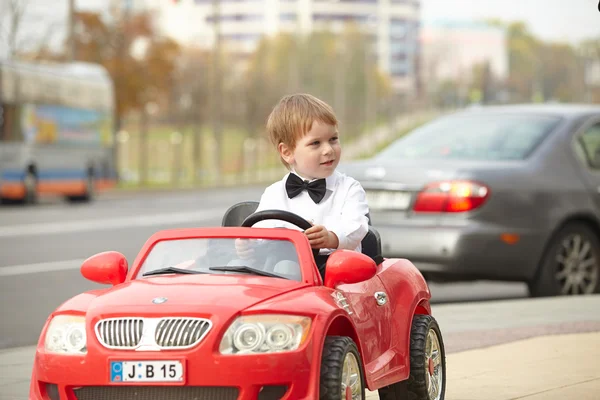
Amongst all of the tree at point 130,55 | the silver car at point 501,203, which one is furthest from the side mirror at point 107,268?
the tree at point 130,55

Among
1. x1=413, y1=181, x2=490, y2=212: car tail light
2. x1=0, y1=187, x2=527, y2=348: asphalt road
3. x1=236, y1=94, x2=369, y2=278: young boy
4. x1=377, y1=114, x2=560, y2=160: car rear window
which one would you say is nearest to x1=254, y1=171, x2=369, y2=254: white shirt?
x1=236, y1=94, x2=369, y2=278: young boy

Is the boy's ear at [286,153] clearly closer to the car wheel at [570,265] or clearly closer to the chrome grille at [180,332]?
the chrome grille at [180,332]

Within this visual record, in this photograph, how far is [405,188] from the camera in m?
11.2

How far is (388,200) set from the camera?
11.3 meters

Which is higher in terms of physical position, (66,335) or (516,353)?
(66,335)

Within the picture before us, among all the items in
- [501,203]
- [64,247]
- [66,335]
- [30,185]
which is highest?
[66,335]

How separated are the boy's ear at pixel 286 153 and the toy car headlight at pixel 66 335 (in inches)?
52.8

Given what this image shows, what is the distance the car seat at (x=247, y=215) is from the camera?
6.17 metres

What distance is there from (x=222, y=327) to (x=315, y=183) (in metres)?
1.39

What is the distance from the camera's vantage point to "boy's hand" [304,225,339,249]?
562 cm

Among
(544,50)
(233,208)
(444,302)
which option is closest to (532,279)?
(444,302)

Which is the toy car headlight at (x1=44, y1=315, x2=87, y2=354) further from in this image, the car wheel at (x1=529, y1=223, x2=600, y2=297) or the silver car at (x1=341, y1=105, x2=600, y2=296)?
the car wheel at (x1=529, y1=223, x2=600, y2=297)

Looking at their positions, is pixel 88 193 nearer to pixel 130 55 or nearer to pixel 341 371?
pixel 130 55

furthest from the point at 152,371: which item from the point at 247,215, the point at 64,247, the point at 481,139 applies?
the point at 64,247
